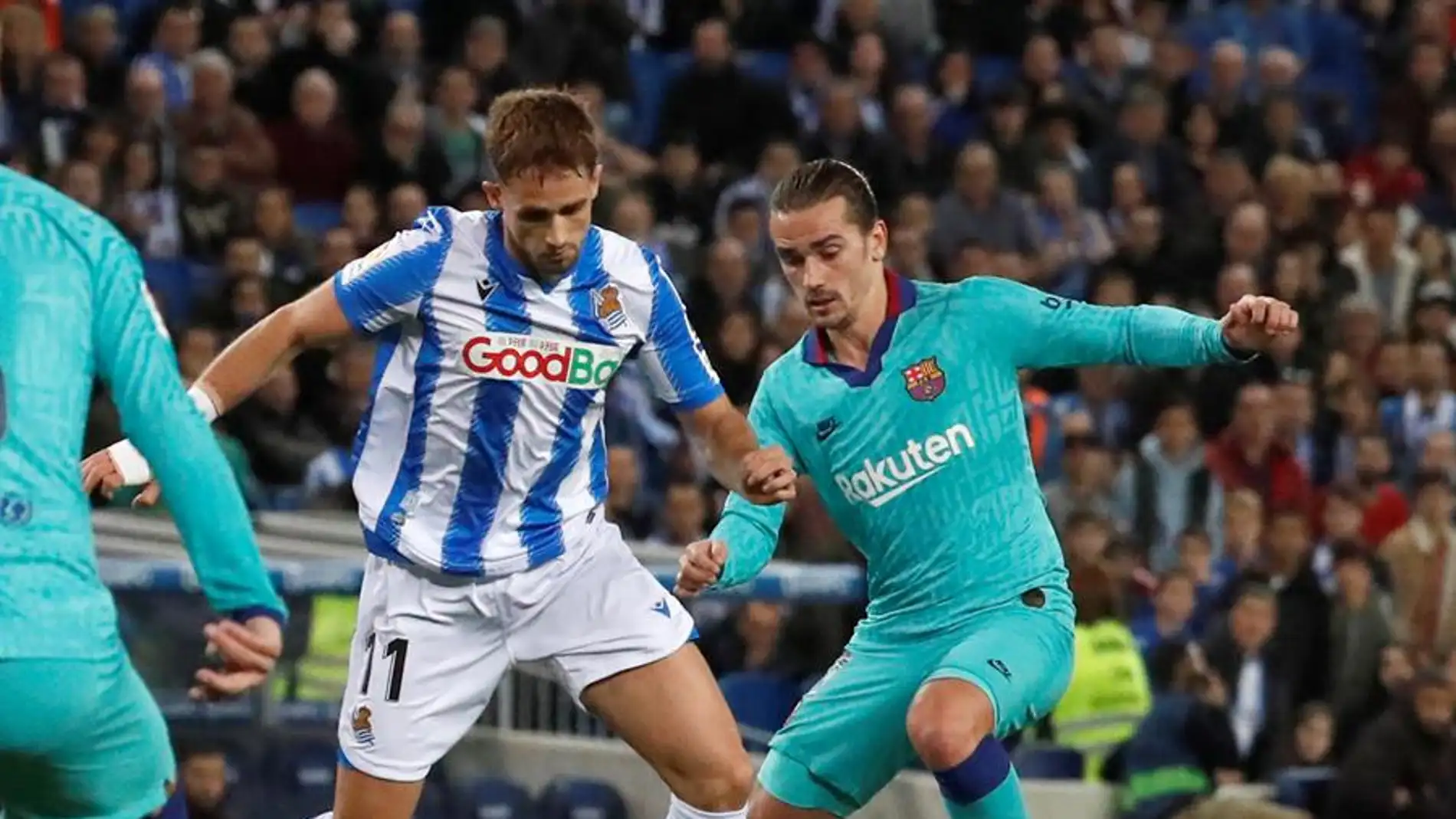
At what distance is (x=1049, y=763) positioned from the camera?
10.7 m

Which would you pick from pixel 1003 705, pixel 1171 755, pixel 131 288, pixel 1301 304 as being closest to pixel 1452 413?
pixel 1301 304

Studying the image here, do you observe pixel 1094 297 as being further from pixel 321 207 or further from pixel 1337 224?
pixel 321 207

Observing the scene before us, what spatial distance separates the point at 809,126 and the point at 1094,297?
206cm

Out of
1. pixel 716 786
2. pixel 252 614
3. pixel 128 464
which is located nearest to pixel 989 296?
pixel 716 786

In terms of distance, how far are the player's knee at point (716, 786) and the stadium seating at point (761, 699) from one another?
132 inches

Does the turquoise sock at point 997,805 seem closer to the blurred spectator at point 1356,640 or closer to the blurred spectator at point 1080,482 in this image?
the blurred spectator at point 1356,640

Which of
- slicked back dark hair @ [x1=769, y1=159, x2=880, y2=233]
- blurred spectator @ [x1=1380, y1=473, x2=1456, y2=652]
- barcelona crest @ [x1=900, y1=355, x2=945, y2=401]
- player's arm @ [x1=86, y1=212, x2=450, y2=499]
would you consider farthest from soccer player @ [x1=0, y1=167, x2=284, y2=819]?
blurred spectator @ [x1=1380, y1=473, x2=1456, y2=652]

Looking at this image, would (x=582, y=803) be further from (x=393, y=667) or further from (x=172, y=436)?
(x=172, y=436)

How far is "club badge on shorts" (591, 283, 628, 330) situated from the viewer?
23.0 feet

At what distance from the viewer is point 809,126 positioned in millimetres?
15938

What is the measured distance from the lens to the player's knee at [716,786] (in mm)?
7047

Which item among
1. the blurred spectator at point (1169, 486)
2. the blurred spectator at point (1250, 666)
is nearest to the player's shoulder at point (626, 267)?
the blurred spectator at point (1250, 666)

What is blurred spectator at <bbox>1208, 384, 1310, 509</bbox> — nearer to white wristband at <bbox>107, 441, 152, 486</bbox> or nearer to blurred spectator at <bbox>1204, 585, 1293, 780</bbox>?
blurred spectator at <bbox>1204, 585, 1293, 780</bbox>

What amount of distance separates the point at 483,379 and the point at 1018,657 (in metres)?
1.48
